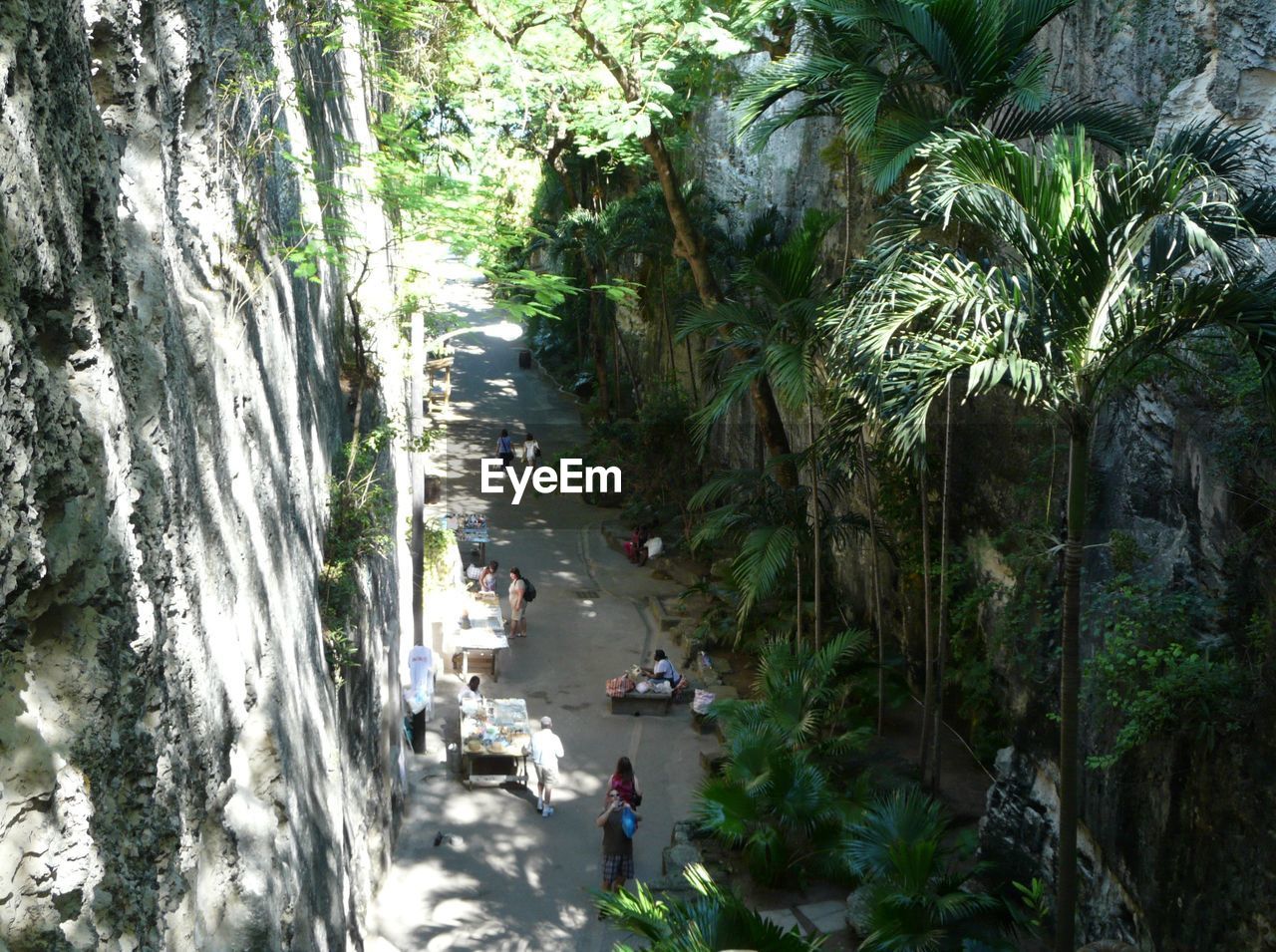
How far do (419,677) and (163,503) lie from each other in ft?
29.7

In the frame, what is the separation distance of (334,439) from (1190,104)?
675 cm

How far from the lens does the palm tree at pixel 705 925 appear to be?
259 inches

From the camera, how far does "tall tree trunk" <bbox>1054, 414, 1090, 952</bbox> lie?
21.7 ft

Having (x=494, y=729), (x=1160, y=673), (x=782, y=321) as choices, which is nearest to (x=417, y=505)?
(x=494, y=729)

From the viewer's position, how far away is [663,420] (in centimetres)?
2147

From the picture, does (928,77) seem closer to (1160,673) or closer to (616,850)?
(1160,673)

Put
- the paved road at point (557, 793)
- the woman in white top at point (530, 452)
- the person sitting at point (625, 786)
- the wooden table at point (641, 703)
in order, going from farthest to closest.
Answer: the woman in white top at point (530, 452) < the wooden table at point (641, 703) < the person sitting at point (625, 786) < the paved road at point (557, 793)

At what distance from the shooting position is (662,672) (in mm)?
14867

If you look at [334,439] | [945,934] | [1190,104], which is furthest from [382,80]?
[945,934]

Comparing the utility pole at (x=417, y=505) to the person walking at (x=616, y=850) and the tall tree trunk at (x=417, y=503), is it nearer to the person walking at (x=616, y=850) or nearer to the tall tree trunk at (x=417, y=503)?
Result: the tall tree trunk at (x=417, y=503)

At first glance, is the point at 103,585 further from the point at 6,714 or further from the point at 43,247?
the point at 43,247

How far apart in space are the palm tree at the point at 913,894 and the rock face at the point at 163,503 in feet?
11.3

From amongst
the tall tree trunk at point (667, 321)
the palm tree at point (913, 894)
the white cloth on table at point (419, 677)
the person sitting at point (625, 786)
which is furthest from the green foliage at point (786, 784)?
the tall tree trunk at point (667, 321)

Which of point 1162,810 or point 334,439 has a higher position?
point 334,439
